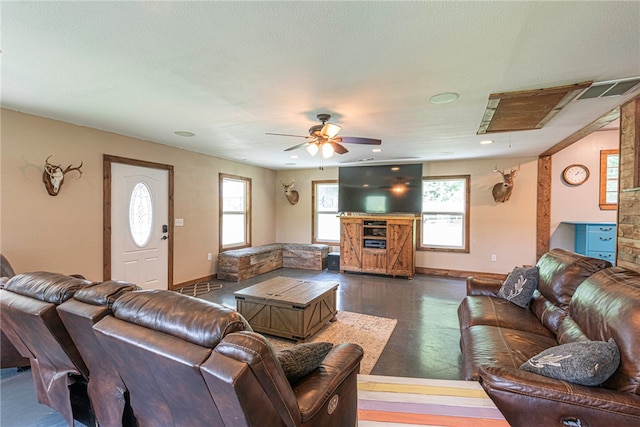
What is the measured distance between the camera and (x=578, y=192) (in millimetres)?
5312

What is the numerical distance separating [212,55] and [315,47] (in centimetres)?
70

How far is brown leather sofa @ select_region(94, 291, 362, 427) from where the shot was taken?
3.14ft

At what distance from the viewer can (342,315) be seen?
3.82m

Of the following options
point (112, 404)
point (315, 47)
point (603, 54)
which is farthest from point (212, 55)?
point (603, 54)

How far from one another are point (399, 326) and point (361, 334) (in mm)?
533

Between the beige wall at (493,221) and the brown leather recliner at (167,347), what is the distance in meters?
5.88

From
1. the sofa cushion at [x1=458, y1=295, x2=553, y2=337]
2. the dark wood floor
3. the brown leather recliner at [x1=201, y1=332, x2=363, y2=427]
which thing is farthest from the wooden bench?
the brown leather recliner at [x1=201, y1=332, x2=363, y2=427]

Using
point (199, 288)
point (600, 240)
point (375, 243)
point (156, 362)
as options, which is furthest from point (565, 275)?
point (199, 288)

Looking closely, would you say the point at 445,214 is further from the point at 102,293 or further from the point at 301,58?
the point at 102,293

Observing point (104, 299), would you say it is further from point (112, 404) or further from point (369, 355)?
point (369, 355)

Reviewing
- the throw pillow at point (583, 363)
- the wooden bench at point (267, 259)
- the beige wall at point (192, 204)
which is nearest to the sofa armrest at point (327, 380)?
the throw pillow at point (583, 363)

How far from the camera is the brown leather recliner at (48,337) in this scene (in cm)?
156

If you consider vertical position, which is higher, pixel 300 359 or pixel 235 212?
pixel 235 212

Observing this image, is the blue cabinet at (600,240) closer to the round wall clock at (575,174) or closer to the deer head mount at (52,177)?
the round wall clock at (575,174)
